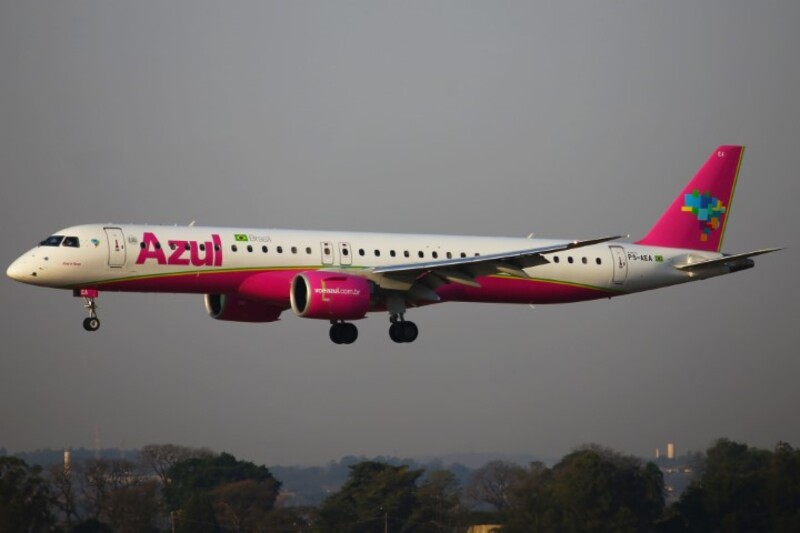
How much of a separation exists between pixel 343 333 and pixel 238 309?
418 centimetres

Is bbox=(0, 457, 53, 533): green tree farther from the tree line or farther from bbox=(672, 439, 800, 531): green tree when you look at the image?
bbox=(672, 439, 800, 531): green tree

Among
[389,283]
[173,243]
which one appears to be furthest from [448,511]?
[173,243]

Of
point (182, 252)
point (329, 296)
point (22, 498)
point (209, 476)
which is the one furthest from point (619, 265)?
point (209, 476)

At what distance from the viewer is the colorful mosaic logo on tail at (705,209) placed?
2544 inches

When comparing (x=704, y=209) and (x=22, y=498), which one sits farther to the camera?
(x=704, y=209)

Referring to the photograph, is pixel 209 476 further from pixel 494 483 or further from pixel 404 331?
pixel 404 331

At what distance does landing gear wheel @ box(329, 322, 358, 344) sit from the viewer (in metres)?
59.9

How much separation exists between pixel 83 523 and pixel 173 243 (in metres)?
15.2

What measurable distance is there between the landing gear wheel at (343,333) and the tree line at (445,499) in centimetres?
980

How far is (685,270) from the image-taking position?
6312 centimetres

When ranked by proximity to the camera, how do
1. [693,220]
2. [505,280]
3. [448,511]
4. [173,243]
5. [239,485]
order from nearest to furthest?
[173,243] < [505,280] < [693,220] < [448,511] < [239,485]

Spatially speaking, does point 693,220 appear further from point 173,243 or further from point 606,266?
point 173,243

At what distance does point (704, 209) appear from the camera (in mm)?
65000

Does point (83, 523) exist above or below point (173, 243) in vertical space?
below
